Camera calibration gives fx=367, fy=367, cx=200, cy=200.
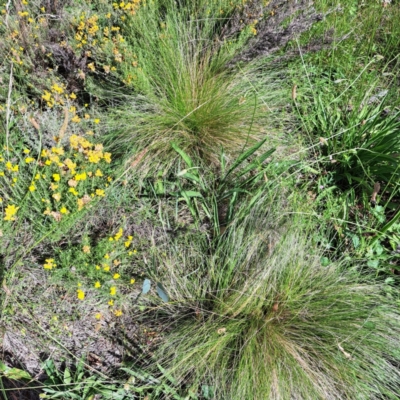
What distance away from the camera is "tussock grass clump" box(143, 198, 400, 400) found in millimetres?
1481

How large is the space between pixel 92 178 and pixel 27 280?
0.57 meters

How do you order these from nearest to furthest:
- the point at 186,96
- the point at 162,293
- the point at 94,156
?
1. the point at 162,293
2. the point at 94,156
3. the point at 186,96

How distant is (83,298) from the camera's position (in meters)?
1.72

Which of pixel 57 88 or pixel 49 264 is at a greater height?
pixel 57 88

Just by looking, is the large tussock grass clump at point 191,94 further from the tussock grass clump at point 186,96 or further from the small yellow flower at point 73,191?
the small yellow flower at point 73,191

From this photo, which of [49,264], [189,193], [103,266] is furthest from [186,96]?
[49,264]

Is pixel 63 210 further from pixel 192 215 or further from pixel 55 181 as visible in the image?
pixel 192 215

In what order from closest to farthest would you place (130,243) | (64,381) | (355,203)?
1. (64,381)
2. (130,243)
3. (355,203)

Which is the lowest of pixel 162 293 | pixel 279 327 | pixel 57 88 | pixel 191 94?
pixel 279 327

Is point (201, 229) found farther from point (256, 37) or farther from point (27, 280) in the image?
point (256, 37)

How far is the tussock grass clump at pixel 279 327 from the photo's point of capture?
58.3 inches

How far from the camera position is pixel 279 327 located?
1.63 meters

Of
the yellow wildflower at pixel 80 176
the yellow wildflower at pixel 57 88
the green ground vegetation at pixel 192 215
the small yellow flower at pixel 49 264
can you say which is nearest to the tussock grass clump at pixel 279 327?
the green ground vegetation at pixel 192 215

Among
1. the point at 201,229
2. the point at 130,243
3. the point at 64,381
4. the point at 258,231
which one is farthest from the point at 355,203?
the point at 64,381
